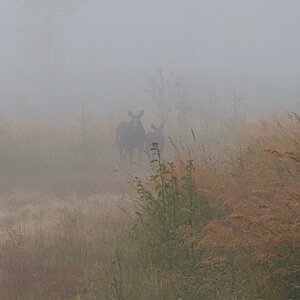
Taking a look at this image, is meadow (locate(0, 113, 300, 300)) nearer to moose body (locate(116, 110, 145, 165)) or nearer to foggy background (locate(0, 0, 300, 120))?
moose body (locate(116, 110, 145, 165))

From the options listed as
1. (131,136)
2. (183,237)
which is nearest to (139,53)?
(131,136)

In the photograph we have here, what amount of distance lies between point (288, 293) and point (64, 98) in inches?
1428

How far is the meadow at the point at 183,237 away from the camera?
617 cm

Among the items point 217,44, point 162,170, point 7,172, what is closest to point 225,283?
point 162,170

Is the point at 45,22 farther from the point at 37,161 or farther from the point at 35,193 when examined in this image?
the point at 35,193


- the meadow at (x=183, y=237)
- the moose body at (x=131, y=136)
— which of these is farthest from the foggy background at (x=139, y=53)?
the meadow at (x=183, y=237)

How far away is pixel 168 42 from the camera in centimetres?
7581

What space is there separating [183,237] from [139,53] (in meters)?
65.9

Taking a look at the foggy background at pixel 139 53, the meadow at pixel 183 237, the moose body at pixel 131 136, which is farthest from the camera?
the foggy background at pixel 139 53

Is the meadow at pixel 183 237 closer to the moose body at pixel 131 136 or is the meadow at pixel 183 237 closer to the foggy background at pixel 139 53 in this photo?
the moose body at pixel 131 136

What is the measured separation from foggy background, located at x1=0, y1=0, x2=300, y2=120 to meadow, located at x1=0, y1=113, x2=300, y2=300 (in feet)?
56.3

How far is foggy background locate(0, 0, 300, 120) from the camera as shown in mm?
39156

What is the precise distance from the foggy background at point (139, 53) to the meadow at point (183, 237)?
17.2 meters

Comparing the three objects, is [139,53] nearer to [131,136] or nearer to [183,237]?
[131,136]
